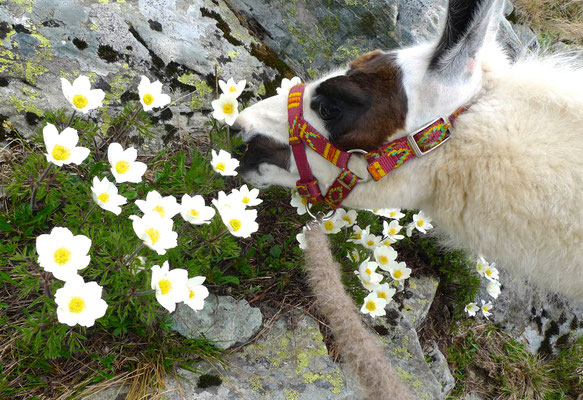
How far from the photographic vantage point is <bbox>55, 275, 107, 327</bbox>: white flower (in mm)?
1698

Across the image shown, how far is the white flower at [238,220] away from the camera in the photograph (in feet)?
6.98

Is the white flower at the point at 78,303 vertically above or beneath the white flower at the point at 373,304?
above

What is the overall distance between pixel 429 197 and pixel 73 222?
1.90 meters

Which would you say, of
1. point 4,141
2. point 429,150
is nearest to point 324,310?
point 429,150

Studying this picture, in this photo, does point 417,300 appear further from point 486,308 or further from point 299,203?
point 299,203

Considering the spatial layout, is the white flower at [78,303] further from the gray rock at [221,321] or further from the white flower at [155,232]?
the gray rock at [221,321]

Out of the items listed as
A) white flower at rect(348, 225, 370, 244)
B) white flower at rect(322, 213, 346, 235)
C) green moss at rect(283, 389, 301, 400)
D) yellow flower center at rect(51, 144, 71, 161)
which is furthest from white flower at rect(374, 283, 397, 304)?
yellow flower center at rect(51, 144, 71, 161)

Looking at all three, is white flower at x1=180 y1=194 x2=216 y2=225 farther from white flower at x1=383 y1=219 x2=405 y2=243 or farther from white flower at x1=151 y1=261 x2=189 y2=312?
white flower at x1=383 y1=219 x2=405 y2=243

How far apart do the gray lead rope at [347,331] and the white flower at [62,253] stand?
4.66ft

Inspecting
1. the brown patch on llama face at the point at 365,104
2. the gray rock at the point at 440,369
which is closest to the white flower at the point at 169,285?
the brown patch on llama face at the point at 365,104

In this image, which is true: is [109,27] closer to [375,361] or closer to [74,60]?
[74,60]

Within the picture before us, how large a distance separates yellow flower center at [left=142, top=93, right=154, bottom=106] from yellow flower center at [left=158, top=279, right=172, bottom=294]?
42.2 inches

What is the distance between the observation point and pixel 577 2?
8109 millimetres

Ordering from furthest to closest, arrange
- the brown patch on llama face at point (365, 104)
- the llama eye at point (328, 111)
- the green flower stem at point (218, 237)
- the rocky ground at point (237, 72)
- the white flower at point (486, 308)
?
the white flower at point (486, 308) → the rocky ground at point (237, 72) → the llama eye at point (328, 111) → the brown patch on llama face at point (365, 104) → the green flower stem at point (218, 237)
